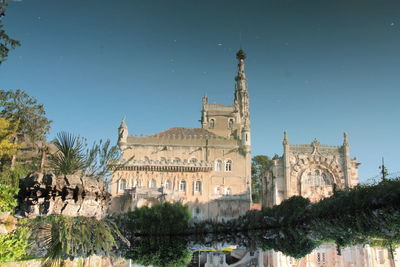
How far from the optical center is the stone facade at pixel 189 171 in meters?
38.8

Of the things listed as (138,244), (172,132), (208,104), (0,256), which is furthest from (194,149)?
(0,256)

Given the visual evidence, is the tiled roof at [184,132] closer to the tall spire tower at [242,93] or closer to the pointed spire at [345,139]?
the tall spire tower at [242,93]

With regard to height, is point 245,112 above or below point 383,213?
above

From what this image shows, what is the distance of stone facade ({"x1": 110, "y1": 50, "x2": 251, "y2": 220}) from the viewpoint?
38812 millimetres

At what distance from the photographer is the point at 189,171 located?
40906 mm

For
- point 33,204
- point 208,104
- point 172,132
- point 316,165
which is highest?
point 208,104

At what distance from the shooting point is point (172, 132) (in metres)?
45.2

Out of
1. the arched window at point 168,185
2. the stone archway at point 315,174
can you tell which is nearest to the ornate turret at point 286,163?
the stone archway at point 315,174

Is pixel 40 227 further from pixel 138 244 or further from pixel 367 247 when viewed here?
pixel 367 247

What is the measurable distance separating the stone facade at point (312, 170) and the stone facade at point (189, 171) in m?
5.42

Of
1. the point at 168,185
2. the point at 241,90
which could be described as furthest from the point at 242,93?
the point at 168,185

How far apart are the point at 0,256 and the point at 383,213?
1804 centimetres

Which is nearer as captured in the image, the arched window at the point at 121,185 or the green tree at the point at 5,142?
the green tree at the point at 5,142

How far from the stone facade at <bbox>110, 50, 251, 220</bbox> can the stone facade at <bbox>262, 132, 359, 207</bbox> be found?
213 inches
